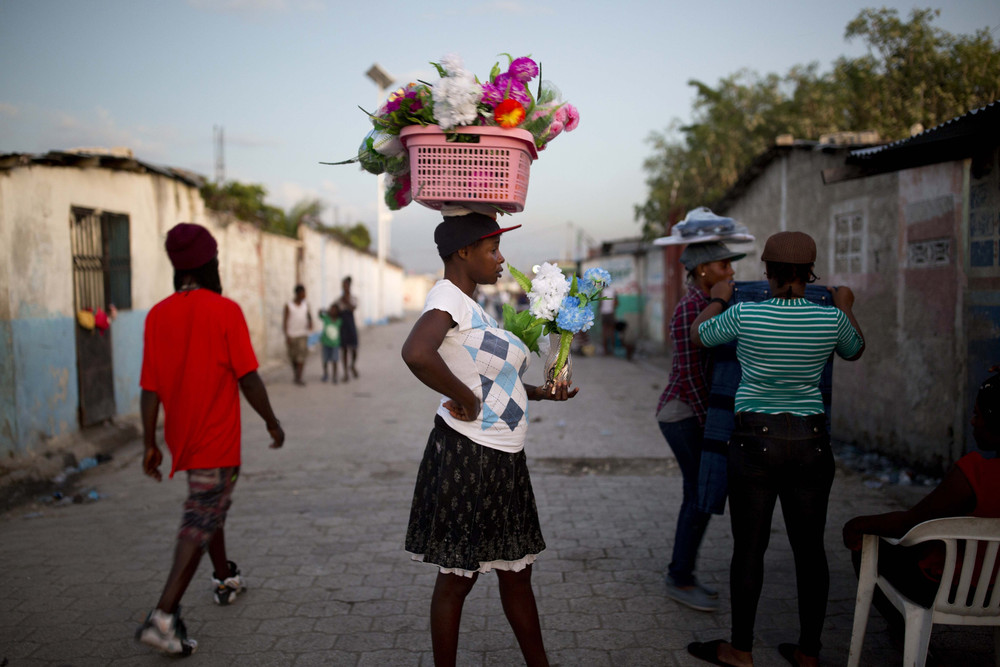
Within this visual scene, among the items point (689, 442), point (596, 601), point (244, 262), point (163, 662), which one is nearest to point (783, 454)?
point (689, 442)

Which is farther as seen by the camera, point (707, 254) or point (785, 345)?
point (707, 254)

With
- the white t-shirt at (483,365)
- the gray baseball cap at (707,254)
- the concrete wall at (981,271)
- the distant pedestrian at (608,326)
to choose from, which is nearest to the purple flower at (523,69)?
the white t-shirt at (483,365)

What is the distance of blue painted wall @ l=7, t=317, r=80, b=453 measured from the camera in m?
6.66

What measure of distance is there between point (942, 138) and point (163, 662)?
5572 mm

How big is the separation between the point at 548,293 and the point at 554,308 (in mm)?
63

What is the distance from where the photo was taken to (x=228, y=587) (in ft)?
12.7

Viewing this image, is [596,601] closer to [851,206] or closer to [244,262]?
[851,206]

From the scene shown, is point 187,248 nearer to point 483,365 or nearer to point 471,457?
point 483,365

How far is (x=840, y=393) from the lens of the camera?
8.02 m

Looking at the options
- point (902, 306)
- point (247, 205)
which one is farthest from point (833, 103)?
point (247, 205)

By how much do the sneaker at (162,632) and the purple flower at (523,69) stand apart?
2.74 metres

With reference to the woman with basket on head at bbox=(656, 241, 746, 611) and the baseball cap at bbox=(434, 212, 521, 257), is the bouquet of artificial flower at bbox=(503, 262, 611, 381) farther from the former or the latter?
the woman with basket on head at bbox=(656, 241, 746, 611)

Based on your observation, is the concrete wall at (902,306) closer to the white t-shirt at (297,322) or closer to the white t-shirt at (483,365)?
the white t-shirt at (483,365)

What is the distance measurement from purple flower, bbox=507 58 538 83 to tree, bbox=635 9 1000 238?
11355mm
